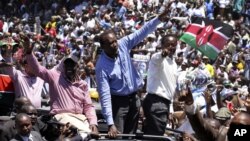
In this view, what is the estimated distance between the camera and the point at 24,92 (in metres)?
8.60

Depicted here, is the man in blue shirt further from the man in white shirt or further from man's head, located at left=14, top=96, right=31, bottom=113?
man's head, located at left=14, top=96, right=31, bottom=113

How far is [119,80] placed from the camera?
781cm

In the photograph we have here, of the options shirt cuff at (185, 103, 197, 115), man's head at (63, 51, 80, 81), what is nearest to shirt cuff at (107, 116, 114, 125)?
man's head at (63, 51, 80, 81)

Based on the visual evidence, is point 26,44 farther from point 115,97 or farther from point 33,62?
point 115,97

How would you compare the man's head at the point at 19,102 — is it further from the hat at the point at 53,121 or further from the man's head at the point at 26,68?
the man's head at the point at 26,68

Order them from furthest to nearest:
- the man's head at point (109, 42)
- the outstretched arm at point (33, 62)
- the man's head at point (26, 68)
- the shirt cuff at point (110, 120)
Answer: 1. the man's head at point (26, 68)
2. the outstretched arm at point (33, 62)
3. the man's head at point (109, 42)
4. the shirt cuff at point (110, 120)

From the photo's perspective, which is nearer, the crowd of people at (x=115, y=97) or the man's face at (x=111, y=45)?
the crowd of people at (x=115, y=97)

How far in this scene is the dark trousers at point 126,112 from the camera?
788cm

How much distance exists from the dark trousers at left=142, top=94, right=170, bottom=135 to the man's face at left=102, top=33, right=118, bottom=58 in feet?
2.52

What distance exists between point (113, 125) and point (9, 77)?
1.73 metres

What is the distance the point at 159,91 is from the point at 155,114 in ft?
0.81

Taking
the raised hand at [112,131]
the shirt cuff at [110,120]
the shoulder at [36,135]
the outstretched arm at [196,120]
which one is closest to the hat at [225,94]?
the shirt cuff at [110,120]

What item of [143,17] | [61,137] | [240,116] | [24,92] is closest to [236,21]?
[143,17]

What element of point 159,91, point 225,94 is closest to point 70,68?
point 159,91
